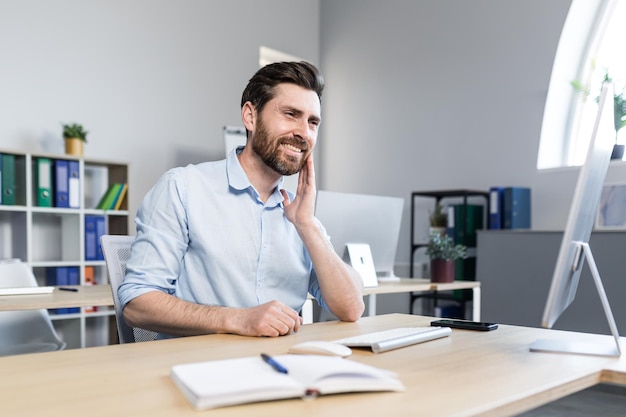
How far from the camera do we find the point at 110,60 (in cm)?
486

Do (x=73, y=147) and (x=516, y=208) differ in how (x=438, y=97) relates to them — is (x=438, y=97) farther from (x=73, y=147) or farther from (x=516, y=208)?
(x=73, y=147)

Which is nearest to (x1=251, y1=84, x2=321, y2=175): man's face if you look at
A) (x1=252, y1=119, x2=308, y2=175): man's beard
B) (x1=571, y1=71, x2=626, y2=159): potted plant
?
(x1=252, y1=119, x2=308, y2=175): man's beard

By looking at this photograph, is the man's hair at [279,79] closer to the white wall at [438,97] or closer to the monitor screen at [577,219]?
the monitor screen at [577,219]

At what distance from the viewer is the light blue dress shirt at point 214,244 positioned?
1556 mm

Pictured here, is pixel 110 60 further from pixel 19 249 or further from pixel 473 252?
pixel 473 252

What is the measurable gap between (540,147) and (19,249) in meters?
3.78

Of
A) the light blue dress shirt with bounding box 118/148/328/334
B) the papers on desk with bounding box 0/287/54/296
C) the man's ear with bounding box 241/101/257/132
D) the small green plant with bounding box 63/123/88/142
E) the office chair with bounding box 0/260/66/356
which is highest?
the small green plant with bounding box 63/123/88/142

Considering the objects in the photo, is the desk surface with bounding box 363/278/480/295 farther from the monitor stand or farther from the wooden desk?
the monitor stand

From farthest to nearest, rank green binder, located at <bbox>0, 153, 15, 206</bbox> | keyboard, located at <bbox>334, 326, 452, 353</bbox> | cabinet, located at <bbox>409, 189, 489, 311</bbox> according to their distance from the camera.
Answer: cabinet, located at <bbox>409, 189, 489, 311</bbox>, green binder, located at <bbox>0, 153, 15, 206</bbox>, keyboard, located at <bbox>334, 326, 452, 353</bbox>

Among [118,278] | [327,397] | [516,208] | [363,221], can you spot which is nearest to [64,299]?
[118,278]

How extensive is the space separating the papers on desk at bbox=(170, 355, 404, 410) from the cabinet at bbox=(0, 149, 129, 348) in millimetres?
3465

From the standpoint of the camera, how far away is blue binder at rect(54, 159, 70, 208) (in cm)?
417

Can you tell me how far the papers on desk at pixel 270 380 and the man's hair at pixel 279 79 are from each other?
956mm

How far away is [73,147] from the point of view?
14.2ft
